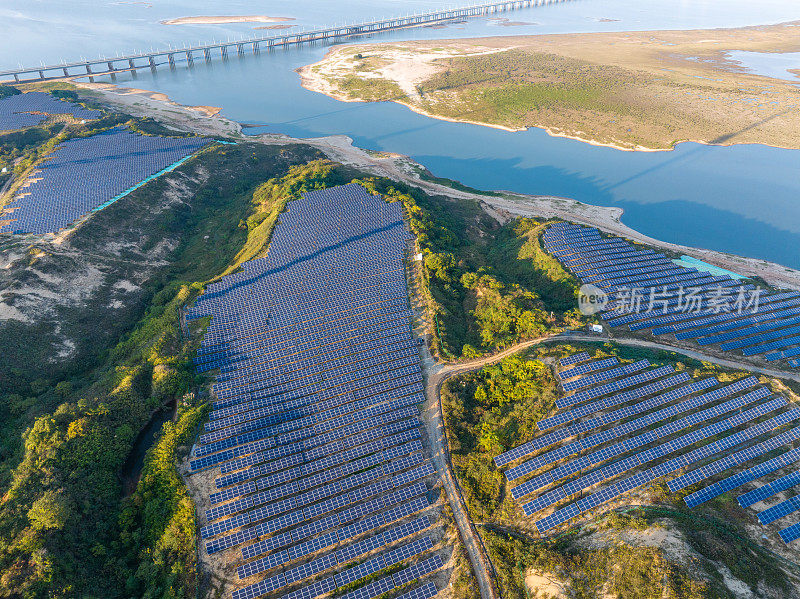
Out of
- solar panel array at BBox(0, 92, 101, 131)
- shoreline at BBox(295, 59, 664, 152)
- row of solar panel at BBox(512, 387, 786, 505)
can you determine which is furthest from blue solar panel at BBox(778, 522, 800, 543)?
solar panel array at BBox(0, 92, 101, 131)

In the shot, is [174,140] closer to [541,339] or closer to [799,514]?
[541,339]

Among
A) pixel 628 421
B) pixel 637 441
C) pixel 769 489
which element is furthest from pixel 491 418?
pixel 769 489

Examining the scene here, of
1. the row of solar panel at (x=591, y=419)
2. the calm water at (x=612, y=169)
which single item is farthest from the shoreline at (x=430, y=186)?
the row of solar panel at (x=591, y=419)

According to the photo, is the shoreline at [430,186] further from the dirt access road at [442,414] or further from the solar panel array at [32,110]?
the dirt access road at [442,414]

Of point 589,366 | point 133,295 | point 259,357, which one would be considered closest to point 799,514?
point 589,366

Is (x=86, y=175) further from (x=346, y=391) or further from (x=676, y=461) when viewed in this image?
(x=676, y=461)

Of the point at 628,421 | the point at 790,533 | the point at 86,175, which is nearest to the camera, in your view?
the point at 790,533

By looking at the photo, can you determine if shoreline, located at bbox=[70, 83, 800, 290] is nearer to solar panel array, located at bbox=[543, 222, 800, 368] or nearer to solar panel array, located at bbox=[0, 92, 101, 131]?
solar panel array, located at bbox=[543, 222, 800, 368]
